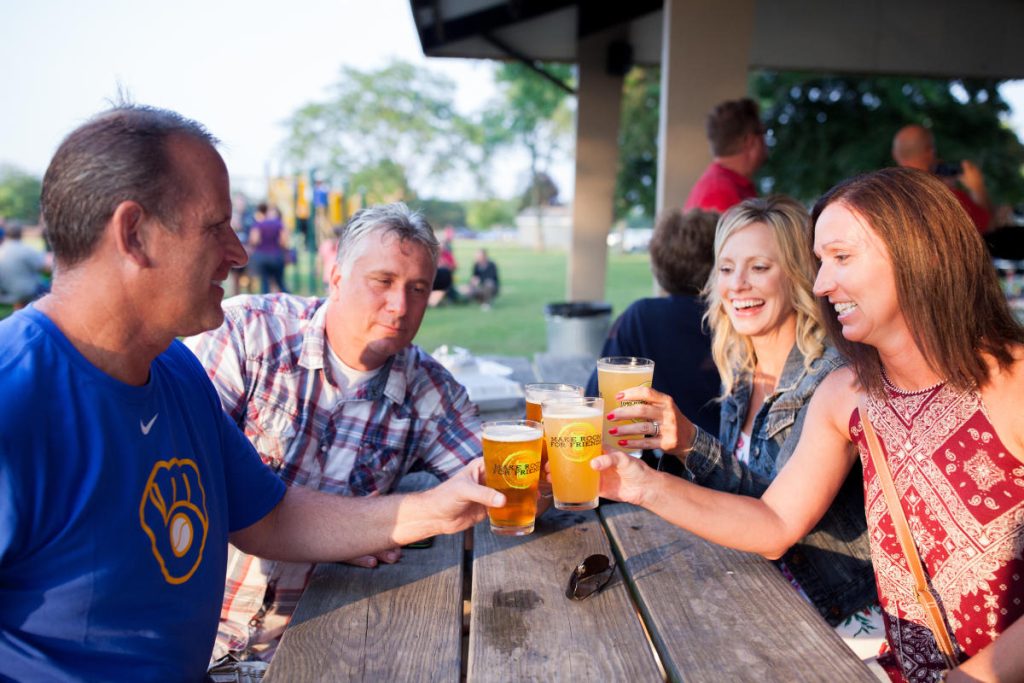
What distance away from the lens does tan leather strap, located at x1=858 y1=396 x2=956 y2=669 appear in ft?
5.56

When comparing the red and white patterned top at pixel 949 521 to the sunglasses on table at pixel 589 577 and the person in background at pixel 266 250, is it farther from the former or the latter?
the person in background at pixel 266 250

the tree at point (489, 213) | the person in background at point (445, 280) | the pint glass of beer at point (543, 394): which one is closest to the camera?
the pint glass of beer at point (543, 394)

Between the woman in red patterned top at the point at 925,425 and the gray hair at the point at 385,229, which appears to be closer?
the woman in red patterned top at the point at 925,425

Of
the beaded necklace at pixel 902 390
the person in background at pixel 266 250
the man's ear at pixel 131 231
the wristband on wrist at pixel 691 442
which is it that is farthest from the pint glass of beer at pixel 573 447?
the person in background at pixel 266 250

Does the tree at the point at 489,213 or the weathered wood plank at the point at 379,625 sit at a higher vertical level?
the weathered wood plank at the point at 379,625

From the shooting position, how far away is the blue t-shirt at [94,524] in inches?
47.9

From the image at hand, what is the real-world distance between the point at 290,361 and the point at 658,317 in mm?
1673

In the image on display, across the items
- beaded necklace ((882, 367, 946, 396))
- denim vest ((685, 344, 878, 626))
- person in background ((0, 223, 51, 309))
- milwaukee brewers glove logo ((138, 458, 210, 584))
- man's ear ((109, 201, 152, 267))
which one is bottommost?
person in background ((0, 223, 51, 309))

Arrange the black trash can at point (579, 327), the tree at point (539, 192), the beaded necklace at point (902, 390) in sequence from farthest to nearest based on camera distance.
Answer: the tree at point (539, 192), the black trash can at point (579, 327), the beaded necklace at point (902, 390)

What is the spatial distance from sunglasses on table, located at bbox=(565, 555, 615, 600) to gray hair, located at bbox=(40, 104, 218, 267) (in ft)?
3.73

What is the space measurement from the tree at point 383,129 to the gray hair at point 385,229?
3825cm

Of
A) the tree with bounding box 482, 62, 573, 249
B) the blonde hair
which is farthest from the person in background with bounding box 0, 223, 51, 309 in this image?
the tree with bounding box 482, 62, 573, 249

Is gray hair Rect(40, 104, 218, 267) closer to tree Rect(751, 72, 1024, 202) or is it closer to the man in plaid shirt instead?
the man in plaid shirt

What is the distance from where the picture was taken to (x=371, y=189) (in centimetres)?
4009
